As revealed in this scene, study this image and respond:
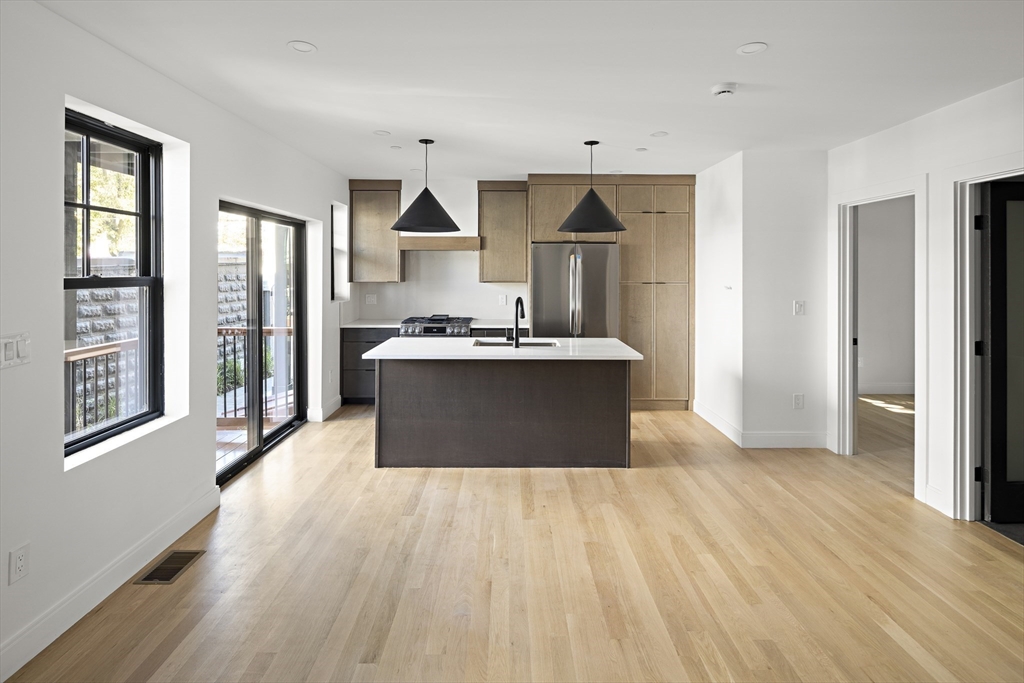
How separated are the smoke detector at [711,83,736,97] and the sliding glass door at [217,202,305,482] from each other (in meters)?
3.02

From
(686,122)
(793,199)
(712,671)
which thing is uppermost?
(686,122)

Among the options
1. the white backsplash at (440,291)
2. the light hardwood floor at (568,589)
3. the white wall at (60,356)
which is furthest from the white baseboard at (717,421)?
the white wall at (60,356)

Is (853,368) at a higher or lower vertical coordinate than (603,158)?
lower

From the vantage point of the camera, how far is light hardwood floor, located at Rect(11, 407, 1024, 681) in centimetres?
235

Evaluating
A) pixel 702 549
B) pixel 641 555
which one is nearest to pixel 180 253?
pixel 641 555

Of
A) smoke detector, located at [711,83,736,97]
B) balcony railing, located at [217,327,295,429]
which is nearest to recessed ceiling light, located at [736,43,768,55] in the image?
smoke detector, located at [711,83,736,97]

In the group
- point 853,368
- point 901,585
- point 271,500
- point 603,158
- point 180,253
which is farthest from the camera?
point 603,158

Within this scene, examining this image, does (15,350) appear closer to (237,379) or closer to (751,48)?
(237,379)

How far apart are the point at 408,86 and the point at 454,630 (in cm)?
268

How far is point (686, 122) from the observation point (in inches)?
177

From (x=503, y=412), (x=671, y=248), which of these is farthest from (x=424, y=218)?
(x=671, y=248)

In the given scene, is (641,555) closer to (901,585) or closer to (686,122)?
(901,585)

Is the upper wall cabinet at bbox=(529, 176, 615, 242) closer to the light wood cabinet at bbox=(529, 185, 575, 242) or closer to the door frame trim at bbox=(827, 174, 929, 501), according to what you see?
the light wood cabinet at bbox=(529, 185, 575, 242)

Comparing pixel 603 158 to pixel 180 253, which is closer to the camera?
pixel 180 253
